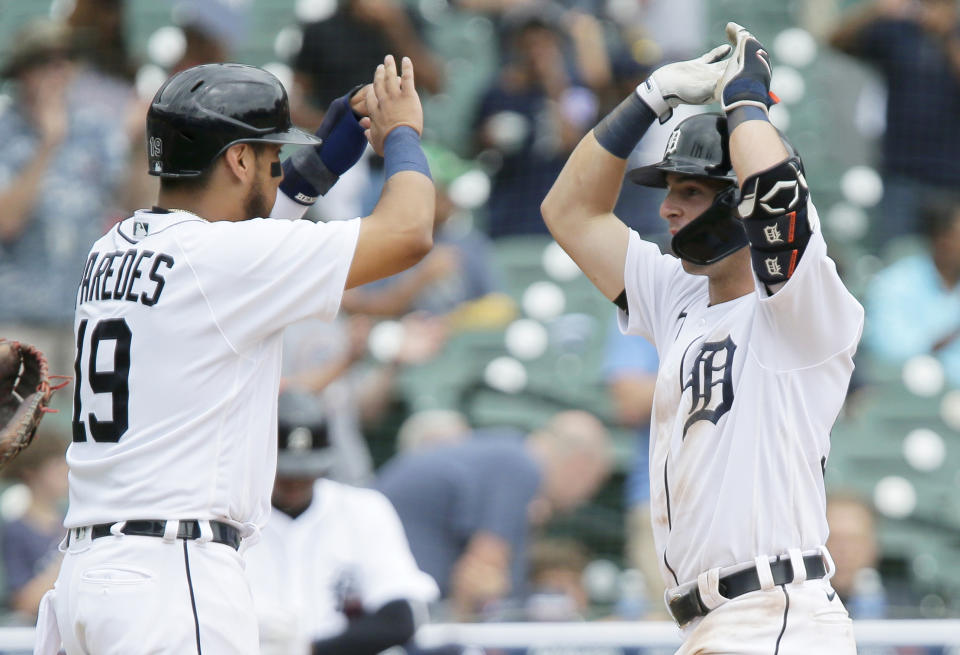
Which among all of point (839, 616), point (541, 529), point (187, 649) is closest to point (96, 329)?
point (187, 649)

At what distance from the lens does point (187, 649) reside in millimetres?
2605

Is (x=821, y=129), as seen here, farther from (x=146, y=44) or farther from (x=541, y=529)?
(x=146, y=44)

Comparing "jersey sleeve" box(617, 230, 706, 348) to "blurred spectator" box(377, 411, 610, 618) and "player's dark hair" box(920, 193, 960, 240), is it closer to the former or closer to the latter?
"blurred spectator" box(377, 411, 610, 618)

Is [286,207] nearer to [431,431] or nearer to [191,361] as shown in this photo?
[191,361]

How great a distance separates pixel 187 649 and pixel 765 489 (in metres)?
1.23

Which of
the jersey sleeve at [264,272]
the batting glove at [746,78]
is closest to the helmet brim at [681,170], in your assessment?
the batting glove at [746,78]

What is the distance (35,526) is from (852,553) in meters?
3.53

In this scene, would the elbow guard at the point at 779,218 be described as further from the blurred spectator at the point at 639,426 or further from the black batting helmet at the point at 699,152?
the blurred spectator at the point at 639,426

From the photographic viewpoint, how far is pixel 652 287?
133 inches

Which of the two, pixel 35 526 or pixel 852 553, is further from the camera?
pixel 35 526

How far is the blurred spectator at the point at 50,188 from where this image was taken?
7211mm

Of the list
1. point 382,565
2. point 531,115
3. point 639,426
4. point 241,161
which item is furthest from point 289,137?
point 531,115

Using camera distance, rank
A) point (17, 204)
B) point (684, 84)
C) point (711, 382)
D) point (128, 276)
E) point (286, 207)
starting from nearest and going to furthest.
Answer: point (128, 276)
point (711, 382)
point (684, 84)
point (286, 207)
point (17, 204)

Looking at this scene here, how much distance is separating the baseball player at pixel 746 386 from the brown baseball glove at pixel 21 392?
1.40 m
